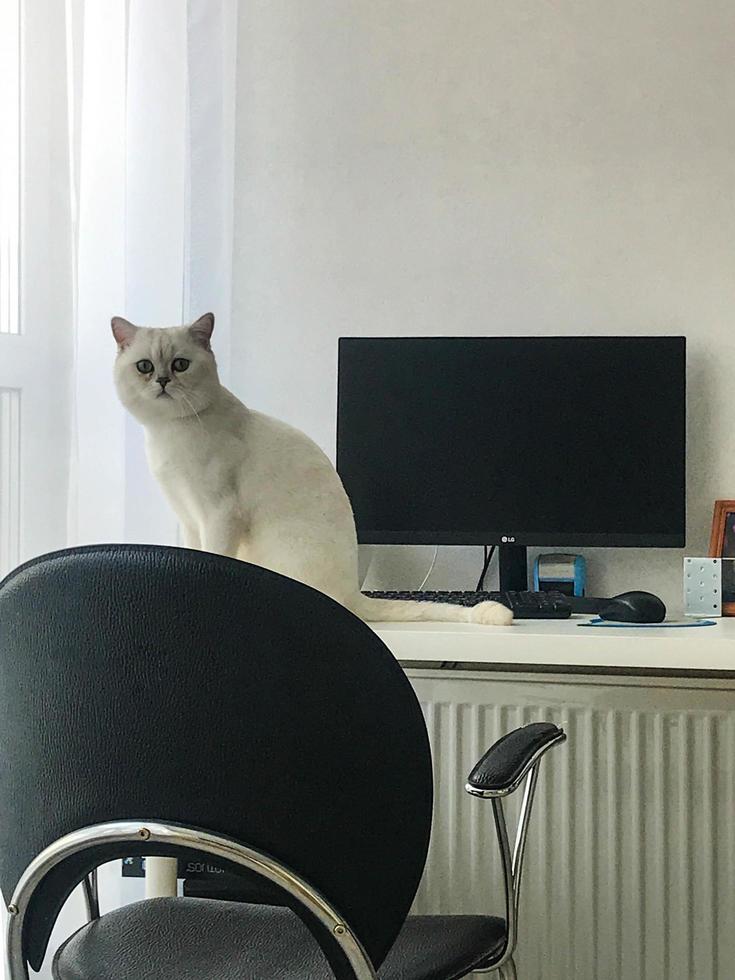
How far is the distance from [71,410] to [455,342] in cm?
70

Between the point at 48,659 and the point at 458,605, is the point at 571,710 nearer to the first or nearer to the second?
the point at 458,605

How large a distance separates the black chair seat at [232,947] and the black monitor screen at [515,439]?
87 cm

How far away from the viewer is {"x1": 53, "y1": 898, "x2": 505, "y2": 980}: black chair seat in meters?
1.12

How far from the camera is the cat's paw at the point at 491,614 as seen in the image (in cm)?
163

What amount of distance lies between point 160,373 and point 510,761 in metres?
0.75

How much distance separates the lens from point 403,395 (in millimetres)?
2047

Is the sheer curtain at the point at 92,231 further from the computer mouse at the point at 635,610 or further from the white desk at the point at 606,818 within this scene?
the computer mouse at the point at 635,610

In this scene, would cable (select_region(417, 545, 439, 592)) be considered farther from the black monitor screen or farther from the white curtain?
the white curtain

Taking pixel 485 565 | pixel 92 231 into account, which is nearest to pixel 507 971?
pixel 485 565

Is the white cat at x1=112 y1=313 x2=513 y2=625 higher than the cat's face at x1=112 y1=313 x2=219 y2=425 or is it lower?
lower

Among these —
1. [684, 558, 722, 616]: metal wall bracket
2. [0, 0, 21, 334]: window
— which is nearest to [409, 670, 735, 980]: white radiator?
[684, 558, 722, 616]: metal wall bracket

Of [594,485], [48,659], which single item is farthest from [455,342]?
[48,659]

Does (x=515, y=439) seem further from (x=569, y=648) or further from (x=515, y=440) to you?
(x=569, y=648)

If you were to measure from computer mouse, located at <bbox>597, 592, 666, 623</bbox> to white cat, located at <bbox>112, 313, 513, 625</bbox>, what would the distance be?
0.65 ft
